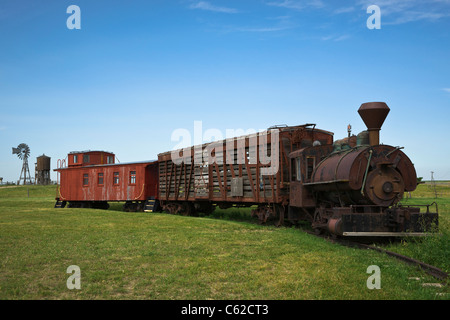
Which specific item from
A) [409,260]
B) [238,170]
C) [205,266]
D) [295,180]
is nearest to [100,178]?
[238,170]

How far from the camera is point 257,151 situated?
622 inches

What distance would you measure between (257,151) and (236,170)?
5.98ft

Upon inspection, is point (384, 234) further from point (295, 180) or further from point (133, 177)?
point (133, 177)

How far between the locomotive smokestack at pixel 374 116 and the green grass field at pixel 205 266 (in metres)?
3.17

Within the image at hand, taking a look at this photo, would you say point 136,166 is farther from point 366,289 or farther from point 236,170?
point 366,289

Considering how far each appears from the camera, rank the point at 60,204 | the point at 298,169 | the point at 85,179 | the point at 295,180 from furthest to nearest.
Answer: the point at 60,204 < the point at 85,179 < the point at 295,180 < the point at 298,169

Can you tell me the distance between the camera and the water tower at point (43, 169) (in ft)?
233

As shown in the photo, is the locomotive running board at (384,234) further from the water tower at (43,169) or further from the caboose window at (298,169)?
the water tower at (43,169)

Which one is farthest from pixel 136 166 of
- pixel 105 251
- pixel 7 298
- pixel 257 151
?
pixel 7 298

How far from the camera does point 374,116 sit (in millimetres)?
11523

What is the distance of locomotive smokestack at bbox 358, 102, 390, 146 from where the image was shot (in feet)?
37.6

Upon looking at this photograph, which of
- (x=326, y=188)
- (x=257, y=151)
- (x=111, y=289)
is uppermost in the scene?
(x=257, y=151)

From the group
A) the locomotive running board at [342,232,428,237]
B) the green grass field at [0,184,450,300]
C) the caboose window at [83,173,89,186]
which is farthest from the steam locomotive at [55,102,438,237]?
the caboose window at [83,173,89,186]

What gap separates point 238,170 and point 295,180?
3.88m
